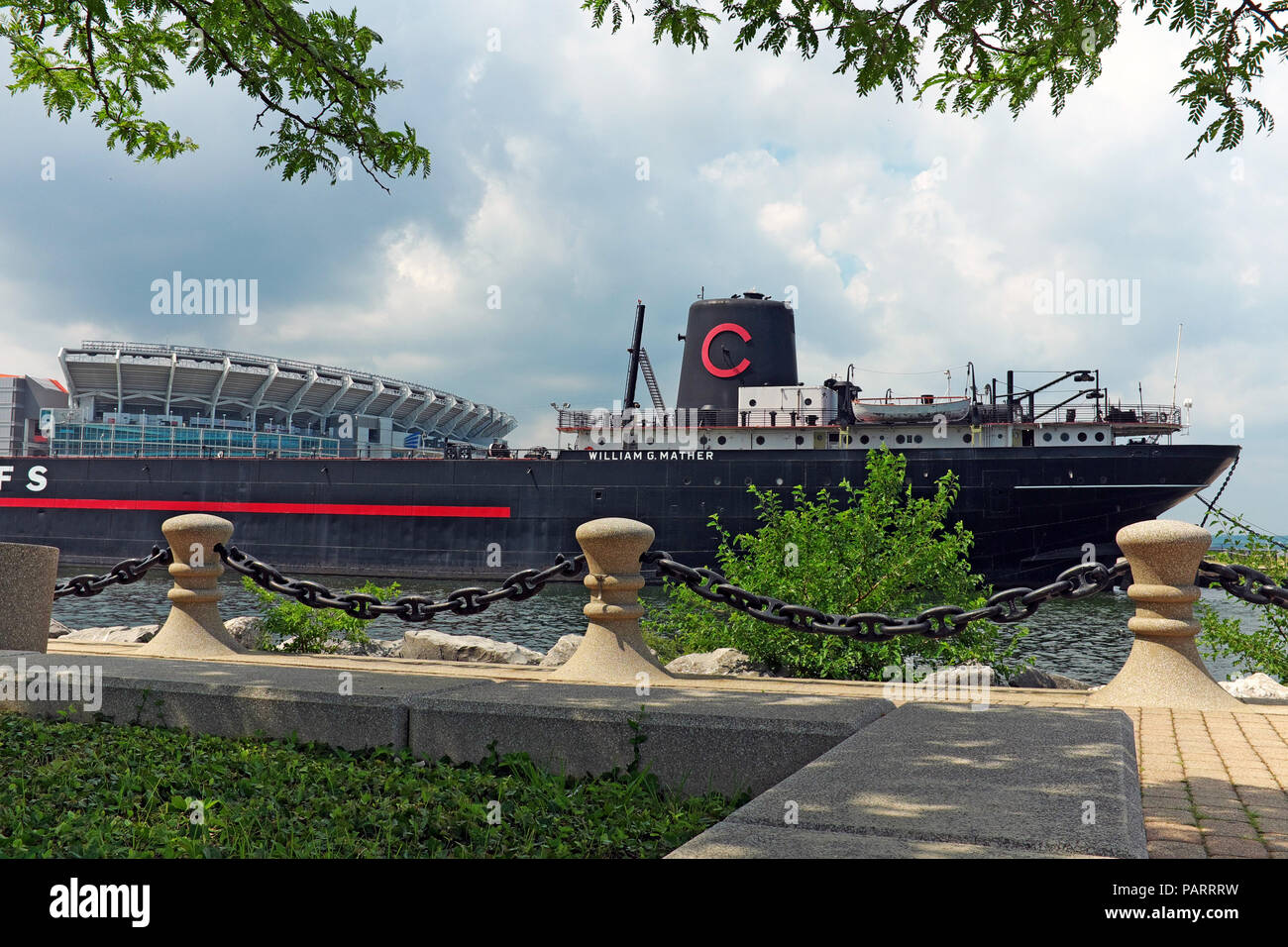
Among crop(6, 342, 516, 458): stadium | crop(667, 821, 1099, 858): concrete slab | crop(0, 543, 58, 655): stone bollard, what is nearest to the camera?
crop(667, 821, 1099, 858): concrete slab

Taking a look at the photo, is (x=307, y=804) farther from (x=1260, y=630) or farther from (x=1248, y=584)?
(x=1260, y=630)

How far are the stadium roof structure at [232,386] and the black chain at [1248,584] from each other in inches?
1933

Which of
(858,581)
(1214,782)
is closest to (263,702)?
(1214,782)

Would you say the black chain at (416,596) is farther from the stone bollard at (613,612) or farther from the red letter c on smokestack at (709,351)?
the red letter c on smokestack at (709,351)

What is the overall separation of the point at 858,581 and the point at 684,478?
63.2 ft

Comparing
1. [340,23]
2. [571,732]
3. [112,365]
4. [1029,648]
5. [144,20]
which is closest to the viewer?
[571,732]

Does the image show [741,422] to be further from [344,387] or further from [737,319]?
[344,387]

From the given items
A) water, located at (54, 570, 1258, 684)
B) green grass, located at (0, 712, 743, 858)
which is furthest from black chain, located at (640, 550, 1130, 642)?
water, located at (54, 570, 1258, 684)

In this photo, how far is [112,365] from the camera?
4531cm

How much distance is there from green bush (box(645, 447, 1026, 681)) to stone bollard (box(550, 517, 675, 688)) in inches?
53.2

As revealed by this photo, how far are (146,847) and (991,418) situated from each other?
1068 inches

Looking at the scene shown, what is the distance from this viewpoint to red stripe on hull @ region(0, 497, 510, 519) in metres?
29.2

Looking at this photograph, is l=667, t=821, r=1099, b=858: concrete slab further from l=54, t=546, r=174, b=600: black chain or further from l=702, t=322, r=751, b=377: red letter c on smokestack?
l=702, t=322, r=751, b=377: red letter c on smokestack
